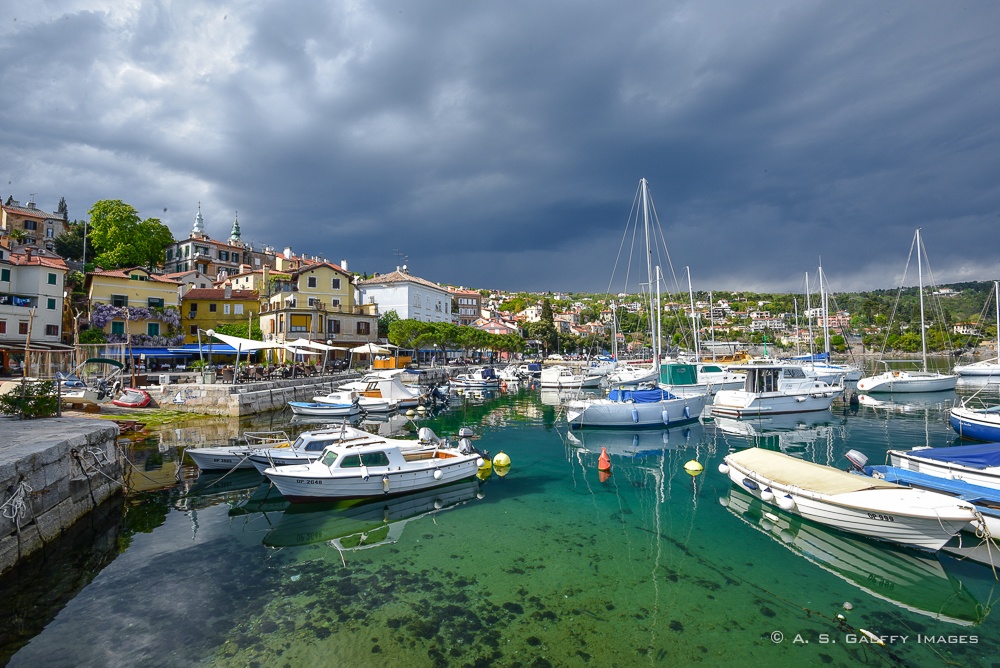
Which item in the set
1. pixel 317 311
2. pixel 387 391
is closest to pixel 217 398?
pixel 387 391

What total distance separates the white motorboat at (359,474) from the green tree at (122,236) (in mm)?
63008

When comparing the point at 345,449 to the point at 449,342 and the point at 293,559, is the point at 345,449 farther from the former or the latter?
the point at 449,342

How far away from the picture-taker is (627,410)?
25.2 m

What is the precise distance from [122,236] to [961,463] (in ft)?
262

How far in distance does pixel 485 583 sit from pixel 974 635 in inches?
314

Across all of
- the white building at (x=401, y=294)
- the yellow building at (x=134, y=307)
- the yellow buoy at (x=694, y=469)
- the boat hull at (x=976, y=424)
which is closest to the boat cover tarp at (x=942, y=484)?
the yellow buoy at (x=694, y=469)

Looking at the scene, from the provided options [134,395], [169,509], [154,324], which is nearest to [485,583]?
[169,509]

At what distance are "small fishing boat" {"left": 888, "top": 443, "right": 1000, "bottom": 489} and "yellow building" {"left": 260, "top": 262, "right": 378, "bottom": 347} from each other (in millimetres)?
47375

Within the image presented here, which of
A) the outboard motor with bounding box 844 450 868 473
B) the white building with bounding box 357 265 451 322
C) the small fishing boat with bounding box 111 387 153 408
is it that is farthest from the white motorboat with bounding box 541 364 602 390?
the small fishing boat with bounding box 111 387 153 408

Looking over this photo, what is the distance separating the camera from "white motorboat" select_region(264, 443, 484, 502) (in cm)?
1268

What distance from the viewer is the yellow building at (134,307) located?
44.3 metres

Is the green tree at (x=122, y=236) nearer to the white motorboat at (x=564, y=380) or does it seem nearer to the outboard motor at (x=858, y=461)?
the white motorboat at (x=564, y=380)

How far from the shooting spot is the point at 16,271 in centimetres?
4034

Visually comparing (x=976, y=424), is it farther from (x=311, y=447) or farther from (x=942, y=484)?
(x=311, y=447)
